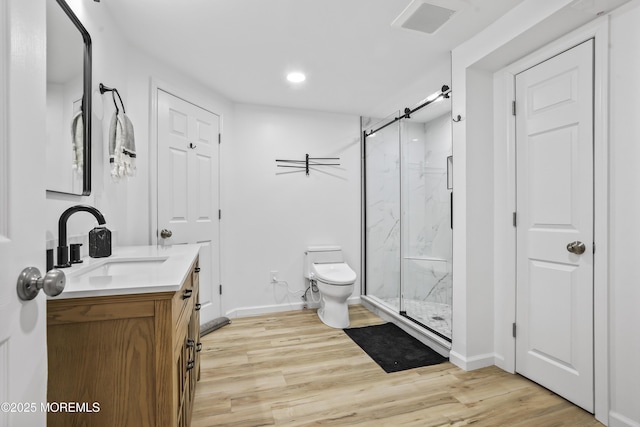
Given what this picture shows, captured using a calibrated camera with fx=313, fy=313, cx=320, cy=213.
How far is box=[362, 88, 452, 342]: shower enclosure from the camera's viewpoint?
2773mm

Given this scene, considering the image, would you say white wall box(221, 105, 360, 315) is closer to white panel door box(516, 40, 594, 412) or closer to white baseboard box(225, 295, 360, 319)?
white baseboard box(225, 295, 360, 319)

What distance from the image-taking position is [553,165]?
1.88m

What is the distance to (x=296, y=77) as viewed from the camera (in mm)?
2717

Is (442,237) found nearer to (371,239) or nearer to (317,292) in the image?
(371,239)

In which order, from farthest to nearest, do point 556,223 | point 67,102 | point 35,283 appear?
point 556,223 < point 67,102 < point 35,283

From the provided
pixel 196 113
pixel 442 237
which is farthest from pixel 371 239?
pixel 196 113

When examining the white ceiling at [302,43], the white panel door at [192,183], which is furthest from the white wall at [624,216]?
the white panel door at [192,183]

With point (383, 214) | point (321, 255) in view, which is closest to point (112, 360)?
point (321, 255)

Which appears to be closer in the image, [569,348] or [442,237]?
[569,348]

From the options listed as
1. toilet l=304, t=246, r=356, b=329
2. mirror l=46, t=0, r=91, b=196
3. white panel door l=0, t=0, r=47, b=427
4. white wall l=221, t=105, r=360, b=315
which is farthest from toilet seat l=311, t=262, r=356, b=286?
white panel door l=0, t=0, r=47, b=427

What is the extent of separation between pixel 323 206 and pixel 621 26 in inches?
105

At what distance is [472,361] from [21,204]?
8.22ft

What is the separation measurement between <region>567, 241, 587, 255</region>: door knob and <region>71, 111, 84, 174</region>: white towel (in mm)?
2637

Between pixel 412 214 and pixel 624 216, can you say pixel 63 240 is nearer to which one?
pixel 624 216
